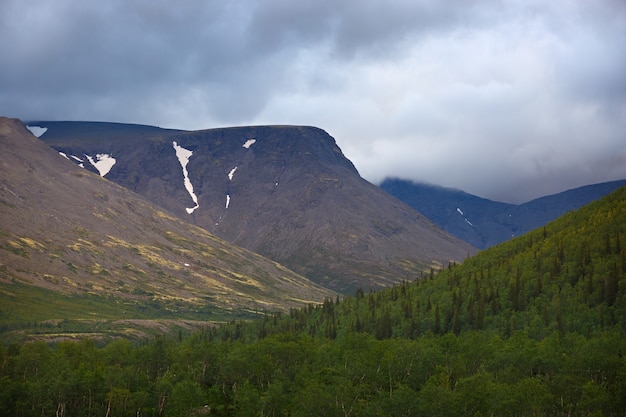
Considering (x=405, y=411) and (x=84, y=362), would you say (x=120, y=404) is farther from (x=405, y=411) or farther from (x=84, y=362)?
(x=405, y=411)

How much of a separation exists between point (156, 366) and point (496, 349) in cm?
8422

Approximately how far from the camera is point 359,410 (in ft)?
441

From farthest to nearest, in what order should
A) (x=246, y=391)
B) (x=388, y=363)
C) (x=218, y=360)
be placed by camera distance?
(x=218, y=360)
(x=388, y=363)
(x=246, y=391)

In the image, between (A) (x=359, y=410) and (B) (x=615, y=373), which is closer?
(A) (x=359, y=410)

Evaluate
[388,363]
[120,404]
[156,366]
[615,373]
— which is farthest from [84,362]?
[615,373]

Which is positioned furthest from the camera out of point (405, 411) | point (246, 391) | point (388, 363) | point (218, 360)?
point (218, 360)

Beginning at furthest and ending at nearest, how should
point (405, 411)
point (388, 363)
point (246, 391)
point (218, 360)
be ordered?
point (218, 360) → point (388, 363) → point (246, 391) → point (405, 411)

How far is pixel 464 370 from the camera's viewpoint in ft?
528

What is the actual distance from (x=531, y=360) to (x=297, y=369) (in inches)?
2105

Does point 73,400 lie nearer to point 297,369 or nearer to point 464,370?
point 297,369

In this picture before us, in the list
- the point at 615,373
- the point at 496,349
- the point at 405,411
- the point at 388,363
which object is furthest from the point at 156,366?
the point at 615,373

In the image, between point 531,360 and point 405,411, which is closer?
point 405,411

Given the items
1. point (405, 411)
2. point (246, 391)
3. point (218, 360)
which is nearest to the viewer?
point (405, 411)

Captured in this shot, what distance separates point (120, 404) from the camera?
14538cm
